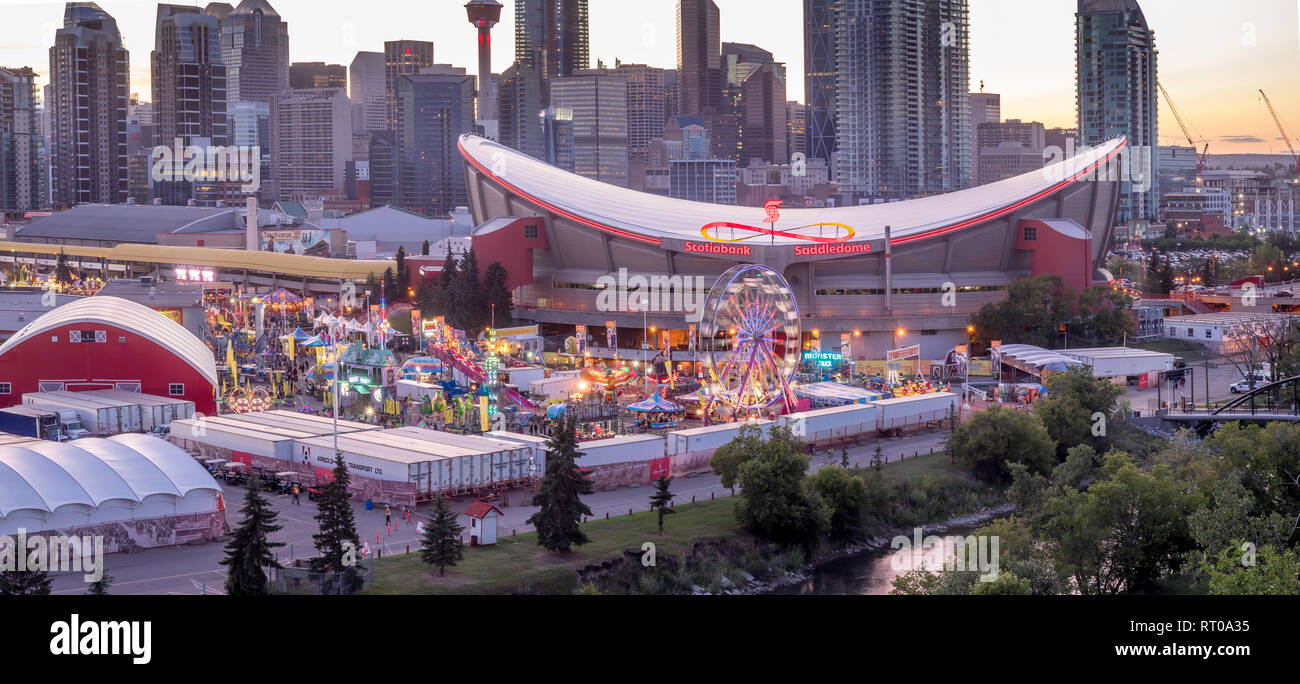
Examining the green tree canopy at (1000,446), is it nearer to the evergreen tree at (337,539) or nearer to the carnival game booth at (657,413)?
the carnival game booth at (657,413)

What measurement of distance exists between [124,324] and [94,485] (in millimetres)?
10443

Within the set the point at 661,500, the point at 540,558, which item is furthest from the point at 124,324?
the point at 540,558

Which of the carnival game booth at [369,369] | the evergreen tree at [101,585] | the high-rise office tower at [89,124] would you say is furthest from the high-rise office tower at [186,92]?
the evergreen tree at [101,585]

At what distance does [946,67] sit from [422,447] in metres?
129

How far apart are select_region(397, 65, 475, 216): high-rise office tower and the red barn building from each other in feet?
403

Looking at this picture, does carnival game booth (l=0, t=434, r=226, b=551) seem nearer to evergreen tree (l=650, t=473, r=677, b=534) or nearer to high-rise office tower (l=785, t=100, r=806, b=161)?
evergreen tree (l=650, t=473, r=677, b=534)

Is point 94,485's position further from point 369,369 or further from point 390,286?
point 390,286

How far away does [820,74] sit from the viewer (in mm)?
143250

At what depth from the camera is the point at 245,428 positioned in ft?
83.7

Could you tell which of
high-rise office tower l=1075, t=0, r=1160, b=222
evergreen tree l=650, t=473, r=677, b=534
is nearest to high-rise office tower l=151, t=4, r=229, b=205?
high-rise office tower l=1075, t=0, r=1160, b=222

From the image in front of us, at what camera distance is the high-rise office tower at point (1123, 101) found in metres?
111

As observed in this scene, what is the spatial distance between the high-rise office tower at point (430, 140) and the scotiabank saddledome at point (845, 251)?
10667 centimetres

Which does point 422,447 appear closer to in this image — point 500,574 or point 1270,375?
point 500,574
